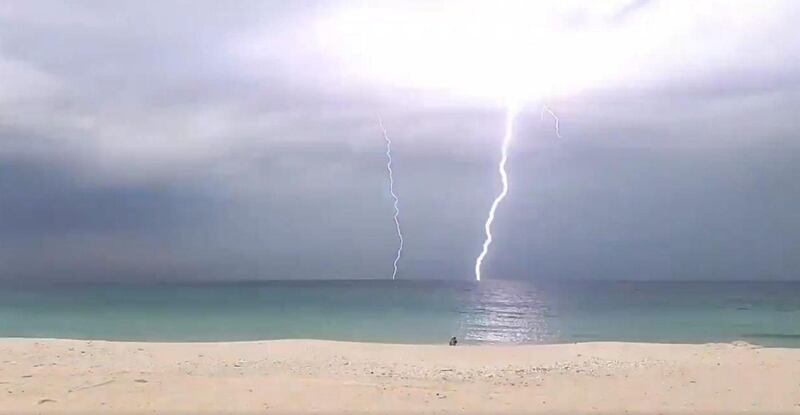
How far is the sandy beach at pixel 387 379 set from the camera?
9617mm

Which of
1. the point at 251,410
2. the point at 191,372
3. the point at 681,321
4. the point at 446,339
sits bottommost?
the point at 251,410

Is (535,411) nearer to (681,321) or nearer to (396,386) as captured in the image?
(396,386)

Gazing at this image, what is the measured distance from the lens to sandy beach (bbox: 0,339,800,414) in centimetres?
962

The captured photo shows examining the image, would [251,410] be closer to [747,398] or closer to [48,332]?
[747,398]

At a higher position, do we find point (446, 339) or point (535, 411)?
point (446, 339)

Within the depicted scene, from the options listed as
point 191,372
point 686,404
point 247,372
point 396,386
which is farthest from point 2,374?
point 686,404

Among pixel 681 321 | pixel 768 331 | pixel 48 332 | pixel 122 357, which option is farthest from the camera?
pixel 681 321

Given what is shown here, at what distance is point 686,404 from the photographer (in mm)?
9992

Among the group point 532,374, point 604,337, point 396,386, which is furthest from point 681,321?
point 396,386

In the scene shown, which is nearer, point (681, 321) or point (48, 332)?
point (48, 332)

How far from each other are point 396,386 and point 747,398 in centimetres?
555

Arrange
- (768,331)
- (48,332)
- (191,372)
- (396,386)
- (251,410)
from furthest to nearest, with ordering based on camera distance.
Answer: (768,331)
(48,332)
(191,372)
(396,386)
(251,410)

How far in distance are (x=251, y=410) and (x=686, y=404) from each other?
6376 mm

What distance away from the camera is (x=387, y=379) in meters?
12.2
